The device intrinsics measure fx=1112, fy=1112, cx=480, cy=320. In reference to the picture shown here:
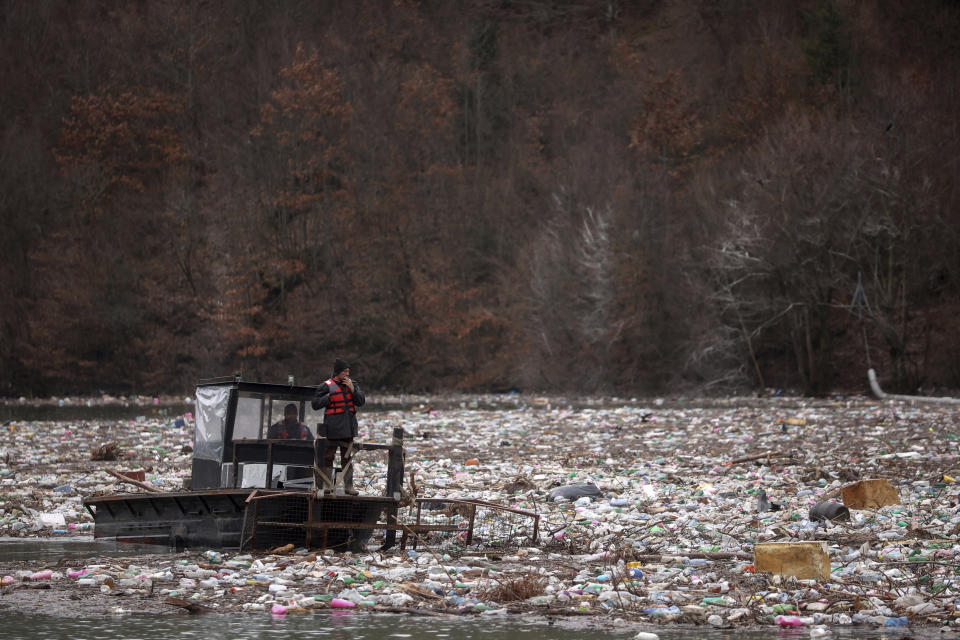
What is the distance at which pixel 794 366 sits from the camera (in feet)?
139

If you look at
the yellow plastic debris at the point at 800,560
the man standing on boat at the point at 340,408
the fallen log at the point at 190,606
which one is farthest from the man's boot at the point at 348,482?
the yellow plastic debris at the point at 800,560

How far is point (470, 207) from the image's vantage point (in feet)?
191

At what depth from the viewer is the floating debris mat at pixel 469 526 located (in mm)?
12312

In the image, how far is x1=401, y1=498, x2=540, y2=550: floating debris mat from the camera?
12312 millimetres

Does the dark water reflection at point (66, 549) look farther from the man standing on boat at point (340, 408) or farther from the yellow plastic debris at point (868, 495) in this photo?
the yellow plastic debris at point (868, 495)

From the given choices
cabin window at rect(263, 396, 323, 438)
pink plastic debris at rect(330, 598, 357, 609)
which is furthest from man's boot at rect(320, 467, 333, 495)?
pink plastic debris at rect(330, 598, 357, 609)

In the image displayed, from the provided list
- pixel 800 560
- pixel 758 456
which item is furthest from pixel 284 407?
pixel 758 456

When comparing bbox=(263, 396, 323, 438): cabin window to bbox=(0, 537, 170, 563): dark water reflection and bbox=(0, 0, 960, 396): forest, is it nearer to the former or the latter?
bbox=(0, 537, 170, 563): dark water reflection

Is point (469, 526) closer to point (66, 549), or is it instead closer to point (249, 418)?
point (249, 418)

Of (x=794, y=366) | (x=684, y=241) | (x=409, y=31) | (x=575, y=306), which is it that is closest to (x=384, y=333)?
(x=575, y=306)

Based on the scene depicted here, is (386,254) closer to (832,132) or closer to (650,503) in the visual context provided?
(832,132)

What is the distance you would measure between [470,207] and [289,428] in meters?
45.2

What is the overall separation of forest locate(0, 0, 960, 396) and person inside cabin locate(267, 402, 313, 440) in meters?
28.0

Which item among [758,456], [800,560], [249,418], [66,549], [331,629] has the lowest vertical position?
[66,549]
